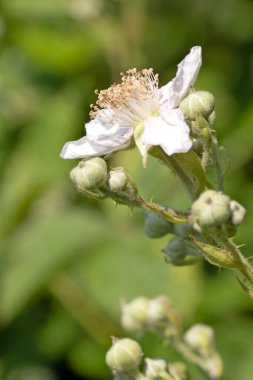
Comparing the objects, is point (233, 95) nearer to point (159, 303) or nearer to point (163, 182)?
point (163, 182)

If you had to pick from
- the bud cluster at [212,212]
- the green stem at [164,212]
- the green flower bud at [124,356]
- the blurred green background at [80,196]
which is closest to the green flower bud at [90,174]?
the green stem at [164,212]

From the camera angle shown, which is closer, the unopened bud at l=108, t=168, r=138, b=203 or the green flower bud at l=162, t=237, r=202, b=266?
the unopened bud at l=108, t=168, r=138, b=203

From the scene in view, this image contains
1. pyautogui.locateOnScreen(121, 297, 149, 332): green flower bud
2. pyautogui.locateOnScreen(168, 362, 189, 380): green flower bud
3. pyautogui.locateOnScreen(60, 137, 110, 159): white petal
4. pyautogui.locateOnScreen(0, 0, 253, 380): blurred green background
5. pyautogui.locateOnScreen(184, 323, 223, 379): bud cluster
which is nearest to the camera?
pyautogui.locateOnScreen(60, 137, 110, 159): white petal

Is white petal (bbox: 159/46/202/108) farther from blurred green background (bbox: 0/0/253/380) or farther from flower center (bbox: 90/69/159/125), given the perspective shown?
blurred green background (bbox: 0/0/253/380)

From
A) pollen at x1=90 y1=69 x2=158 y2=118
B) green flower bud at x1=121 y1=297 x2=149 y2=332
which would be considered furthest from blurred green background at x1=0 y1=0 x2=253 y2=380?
pollen at x1=90 y1=69 x2=158 y2=118

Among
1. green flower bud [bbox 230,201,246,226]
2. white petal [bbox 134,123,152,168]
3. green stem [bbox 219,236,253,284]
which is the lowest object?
green stem [bbox 219,236,253,284]

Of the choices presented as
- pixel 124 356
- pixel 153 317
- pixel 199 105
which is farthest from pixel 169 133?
pixel 153 317

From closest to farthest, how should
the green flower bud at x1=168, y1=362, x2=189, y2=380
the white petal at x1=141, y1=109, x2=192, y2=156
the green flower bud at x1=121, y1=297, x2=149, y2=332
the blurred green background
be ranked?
the white petal at x1=141, y1=109, x2=192, y2=156 < the green flower bud at x1=168, y1=362, x2=189, y2=380 < the green flower bud at x1=121, y1=297, x2=149, y2=332 < the blurred green background
